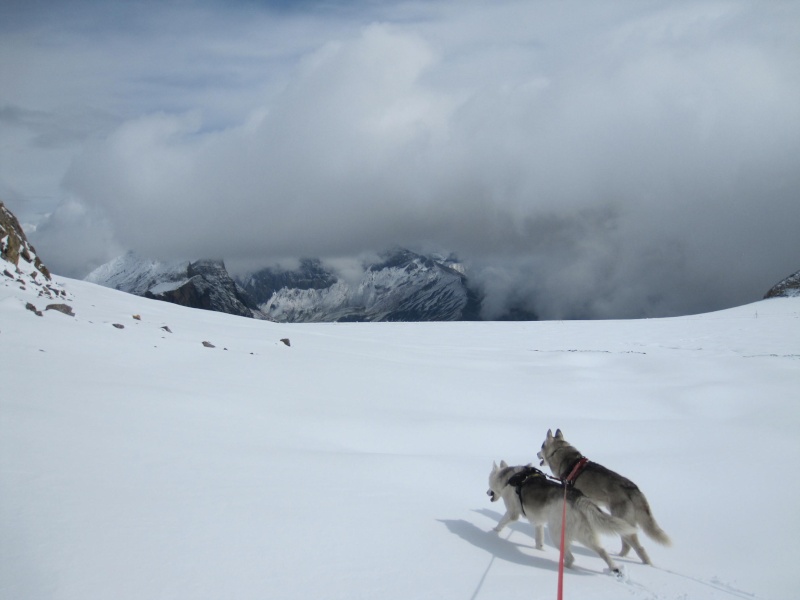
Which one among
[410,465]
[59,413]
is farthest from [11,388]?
[410,465]

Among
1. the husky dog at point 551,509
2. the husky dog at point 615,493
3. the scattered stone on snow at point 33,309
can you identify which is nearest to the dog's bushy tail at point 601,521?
the husky dog at point 551,509

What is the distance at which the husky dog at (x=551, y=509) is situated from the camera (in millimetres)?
5371

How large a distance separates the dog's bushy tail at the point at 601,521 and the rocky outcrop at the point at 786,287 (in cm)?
10719

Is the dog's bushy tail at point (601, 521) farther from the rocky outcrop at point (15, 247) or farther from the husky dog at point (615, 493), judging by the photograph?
the rocky outcrop at point (15, 247)

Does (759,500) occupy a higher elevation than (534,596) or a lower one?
higher

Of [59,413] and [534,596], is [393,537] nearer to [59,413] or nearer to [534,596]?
[534,596]

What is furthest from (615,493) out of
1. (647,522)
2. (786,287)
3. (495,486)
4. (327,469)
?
(786,287)

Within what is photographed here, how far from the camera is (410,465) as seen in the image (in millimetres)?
8016

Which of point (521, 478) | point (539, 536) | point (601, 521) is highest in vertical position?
point (521, 478)

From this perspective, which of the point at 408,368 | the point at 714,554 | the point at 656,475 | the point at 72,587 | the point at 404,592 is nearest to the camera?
the point at 72,587

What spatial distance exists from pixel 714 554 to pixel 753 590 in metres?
1.05

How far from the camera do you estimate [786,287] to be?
9775 cm

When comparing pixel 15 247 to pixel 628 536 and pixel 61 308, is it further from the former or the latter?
pixel 628 536

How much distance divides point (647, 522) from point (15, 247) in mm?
22033
